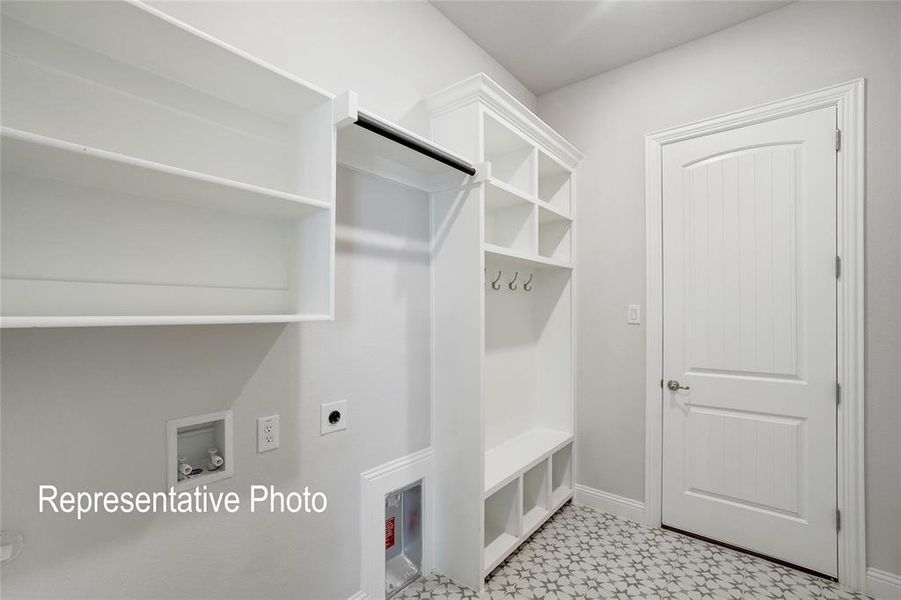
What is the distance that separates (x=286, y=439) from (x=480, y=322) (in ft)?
A: 2.86

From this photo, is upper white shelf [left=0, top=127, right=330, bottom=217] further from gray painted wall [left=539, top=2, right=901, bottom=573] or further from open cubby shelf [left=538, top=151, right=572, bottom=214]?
gray painted wall [left=539, top=2, right=901, bottom=573]

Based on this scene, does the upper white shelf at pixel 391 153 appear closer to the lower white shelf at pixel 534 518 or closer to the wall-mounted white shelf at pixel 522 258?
the wall-mounted white shelf at pixel 522 258

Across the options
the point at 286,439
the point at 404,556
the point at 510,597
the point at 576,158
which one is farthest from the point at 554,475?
the point at 576,158

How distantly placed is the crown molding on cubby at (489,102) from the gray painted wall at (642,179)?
1.90 ft

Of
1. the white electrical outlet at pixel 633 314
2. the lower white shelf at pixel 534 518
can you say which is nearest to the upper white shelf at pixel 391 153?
the white electrical outlet at pixel 633 314

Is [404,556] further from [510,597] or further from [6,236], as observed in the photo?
[6,236]

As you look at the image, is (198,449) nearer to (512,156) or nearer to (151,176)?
(151,176)

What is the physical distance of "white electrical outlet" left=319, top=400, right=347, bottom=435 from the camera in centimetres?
151

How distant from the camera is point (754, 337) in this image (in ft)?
6.93

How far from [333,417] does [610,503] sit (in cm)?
190

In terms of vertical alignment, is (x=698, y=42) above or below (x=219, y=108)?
above

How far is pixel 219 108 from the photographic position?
120cm

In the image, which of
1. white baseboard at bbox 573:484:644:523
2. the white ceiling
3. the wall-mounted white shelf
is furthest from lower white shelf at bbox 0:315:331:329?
white baseboard at bbox 573:484:644:523

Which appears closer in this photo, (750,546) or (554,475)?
(750,546)
